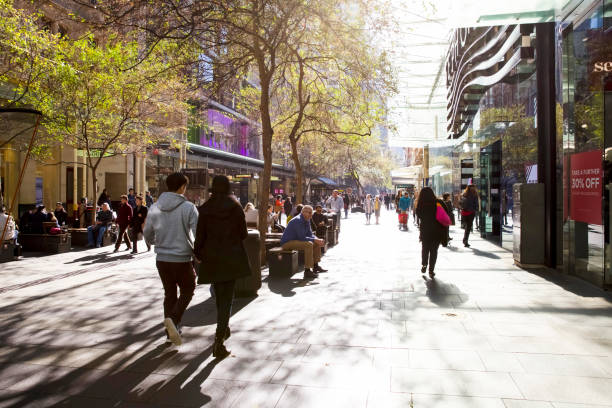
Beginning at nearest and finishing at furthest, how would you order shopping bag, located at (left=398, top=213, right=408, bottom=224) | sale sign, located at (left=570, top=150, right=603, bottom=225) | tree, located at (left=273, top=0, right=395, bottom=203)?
sale sign, located at (left=570, top=150, right=603, bottom=225) < tree, located at (left=273, top=0, right=395, bottom=203) < shopping bag, located at (left=398, top=213, right=408, bottom=224)

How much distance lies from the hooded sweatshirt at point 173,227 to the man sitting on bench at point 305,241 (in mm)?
4800

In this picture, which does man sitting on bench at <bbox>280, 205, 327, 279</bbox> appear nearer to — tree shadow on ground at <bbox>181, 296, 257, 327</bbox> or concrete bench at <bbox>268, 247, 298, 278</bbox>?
concrete bench at <bbox>268, 247, 298, 278</bbox>

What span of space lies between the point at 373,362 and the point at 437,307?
2611 millimetres

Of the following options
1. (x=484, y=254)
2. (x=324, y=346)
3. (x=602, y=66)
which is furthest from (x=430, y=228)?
(x=324, y=346)

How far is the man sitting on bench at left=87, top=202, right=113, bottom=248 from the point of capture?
16.1m

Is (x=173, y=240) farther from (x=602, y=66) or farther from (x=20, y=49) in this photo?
(x=20, y=49)

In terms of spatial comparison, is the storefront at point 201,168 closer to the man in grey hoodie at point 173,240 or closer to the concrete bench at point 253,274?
the concrete bench at point 253,274

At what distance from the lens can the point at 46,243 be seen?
14477mm

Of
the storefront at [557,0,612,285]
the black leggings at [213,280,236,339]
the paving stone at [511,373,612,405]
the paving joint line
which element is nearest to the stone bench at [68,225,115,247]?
the paving joint line

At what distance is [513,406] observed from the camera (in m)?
3.72

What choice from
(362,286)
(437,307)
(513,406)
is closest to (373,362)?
(513,406)

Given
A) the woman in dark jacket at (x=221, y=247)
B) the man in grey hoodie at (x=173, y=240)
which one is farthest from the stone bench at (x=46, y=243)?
the woman in dark jacket at (x=221, y=247)

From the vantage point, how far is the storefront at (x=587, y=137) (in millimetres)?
8461

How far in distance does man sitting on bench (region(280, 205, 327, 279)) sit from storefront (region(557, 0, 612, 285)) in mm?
4705
